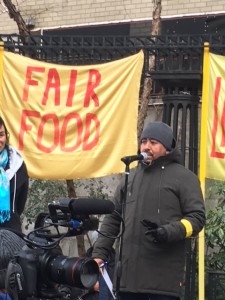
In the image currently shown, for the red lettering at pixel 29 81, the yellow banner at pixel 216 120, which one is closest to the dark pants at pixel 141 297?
the yellow banner at pixel 216 120

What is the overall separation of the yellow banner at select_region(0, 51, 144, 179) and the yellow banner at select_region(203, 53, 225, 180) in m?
0.66

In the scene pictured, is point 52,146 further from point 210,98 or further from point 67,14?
point 67,14

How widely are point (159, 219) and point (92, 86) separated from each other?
2200 millimetres

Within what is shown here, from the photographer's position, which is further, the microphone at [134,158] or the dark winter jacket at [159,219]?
the dark winter jacket at [159,219]

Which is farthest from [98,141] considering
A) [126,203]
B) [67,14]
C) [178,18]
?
[67,14]

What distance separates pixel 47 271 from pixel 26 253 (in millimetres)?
120

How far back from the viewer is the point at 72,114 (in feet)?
20.6

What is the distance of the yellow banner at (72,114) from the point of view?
6.21m

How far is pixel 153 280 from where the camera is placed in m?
4.32

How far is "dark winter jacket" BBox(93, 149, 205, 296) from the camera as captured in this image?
4.33m

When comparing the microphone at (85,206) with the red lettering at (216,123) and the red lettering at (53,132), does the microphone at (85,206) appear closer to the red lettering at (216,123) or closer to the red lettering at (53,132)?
the red lettering at (216,123)

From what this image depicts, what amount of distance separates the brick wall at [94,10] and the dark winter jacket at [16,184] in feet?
18.0

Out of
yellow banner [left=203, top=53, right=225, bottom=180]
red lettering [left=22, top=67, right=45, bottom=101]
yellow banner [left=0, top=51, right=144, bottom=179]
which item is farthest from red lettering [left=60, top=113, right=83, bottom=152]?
yellow banner [left=203, top=53, right=225, bottom=180]

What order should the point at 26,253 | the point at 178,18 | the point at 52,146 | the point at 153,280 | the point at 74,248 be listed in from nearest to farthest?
the point at 26,253, the point at 153,280, the point at 52,146, the point at 74,248, the point at 178,18
